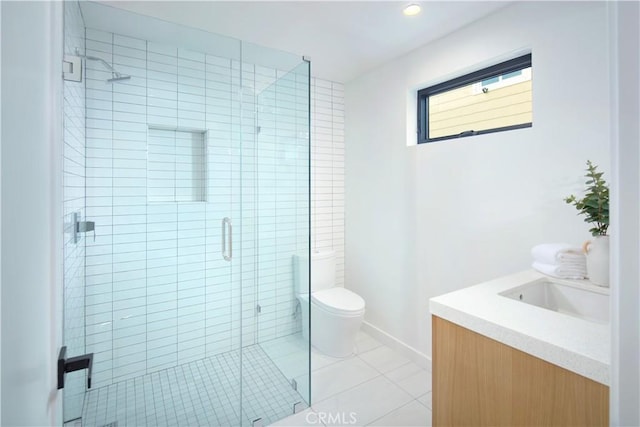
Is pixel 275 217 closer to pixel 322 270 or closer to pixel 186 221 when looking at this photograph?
pixel 186 221

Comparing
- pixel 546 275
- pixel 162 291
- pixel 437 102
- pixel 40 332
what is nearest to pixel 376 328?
pixel 546 275

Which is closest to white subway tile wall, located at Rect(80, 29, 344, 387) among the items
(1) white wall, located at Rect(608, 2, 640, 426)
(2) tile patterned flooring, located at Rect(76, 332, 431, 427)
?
(2) tile patterned flooring, located at Rect(76, 332, 431, 427)

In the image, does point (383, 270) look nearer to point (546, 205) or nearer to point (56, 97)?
point (546, 205)

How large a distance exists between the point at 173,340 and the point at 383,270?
1.76 m

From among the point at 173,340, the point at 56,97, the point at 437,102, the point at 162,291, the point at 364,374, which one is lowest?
the point at 364,374

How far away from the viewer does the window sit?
1883mm

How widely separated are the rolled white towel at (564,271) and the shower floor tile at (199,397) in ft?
5.31

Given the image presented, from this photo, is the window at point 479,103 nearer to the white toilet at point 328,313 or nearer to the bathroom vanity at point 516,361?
the bathroom vanity at point 516,361

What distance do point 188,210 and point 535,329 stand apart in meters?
2.09

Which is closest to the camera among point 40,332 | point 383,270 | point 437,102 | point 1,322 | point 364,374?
point 1,322

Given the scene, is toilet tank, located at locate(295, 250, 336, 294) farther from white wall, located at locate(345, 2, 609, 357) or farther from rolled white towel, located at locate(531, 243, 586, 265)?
rolled white towel, located at locate(531, 243, 586, 265)

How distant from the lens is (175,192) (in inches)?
84.5

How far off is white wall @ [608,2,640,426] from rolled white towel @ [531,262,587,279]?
129 centimetres

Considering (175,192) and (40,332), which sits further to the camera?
(175,192)
